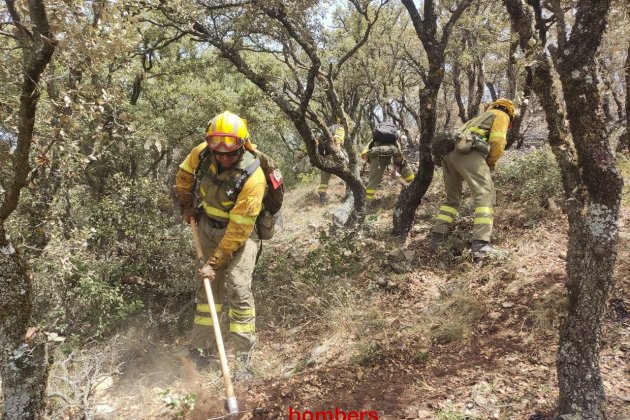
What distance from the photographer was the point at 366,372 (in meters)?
3.71

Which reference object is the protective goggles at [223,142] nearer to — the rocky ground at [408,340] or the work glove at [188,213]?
the work glove at [188,213]

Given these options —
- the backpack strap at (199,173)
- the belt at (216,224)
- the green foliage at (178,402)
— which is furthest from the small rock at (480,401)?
the backpack strap at (199,173)

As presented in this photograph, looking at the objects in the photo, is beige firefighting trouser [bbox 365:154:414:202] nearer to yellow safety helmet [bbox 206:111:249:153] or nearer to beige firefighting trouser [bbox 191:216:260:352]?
beige firefighting trouser [bbox 191:216:260:352]

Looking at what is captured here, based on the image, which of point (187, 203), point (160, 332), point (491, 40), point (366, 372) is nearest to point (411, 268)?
point (366, 372)

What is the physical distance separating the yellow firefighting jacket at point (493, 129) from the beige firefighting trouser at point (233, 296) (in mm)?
3332

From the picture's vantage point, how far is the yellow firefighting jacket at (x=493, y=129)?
5.59 m

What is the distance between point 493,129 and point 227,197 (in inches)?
142

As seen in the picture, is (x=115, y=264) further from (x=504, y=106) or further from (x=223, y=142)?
(x=504, y=106)

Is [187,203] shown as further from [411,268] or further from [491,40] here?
[491,40]

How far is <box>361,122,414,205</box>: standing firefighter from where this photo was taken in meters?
9.12

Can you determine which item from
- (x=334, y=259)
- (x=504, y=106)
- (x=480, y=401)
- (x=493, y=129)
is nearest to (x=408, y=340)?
(x=480, y=401)

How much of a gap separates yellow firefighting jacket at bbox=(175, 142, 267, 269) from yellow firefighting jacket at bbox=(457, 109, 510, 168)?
10.1 feet

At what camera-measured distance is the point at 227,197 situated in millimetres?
4516

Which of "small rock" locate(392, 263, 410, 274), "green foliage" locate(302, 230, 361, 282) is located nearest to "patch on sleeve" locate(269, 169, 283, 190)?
"green foliage" locate(302, 230, 361, 282)
